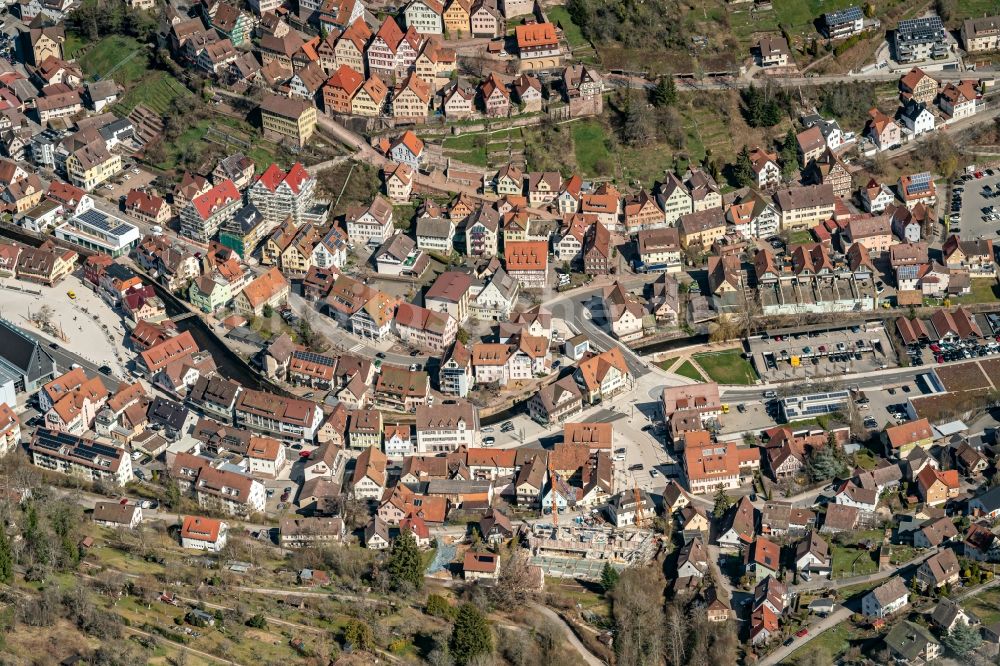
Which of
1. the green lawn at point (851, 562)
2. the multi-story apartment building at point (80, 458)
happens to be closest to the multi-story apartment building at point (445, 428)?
the multi-story apartment building at point (80, 458)

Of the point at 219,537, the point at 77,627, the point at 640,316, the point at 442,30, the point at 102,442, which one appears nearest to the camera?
the point at 77,627

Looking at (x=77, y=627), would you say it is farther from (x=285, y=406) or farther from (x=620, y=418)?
(x=620, y=418)

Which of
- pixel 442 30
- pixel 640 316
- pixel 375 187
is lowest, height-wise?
pixel 640 316

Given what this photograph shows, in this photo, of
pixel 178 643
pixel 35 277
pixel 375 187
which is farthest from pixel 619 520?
pixel 35 277

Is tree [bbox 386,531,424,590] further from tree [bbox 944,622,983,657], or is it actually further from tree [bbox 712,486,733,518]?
tree [bbox 944,622,983,657]

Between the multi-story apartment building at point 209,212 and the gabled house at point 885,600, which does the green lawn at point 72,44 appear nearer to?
the multi-story apartment building at point 209,212

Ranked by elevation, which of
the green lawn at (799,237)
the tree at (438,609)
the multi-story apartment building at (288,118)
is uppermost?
the multi-story apartment building at (288,118)
